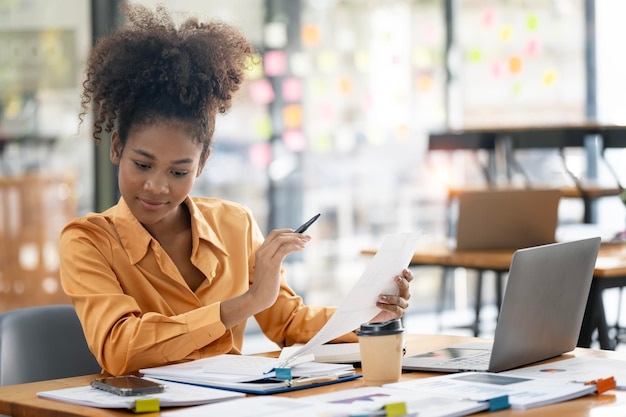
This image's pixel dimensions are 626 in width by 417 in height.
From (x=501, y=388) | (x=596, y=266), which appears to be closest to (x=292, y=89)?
(x=596, y=266)

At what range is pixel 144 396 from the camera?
1663 mm

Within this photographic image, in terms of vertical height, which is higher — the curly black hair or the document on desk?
the curly black hair

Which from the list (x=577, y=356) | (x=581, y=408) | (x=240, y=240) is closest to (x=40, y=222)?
(x=240, y=240)

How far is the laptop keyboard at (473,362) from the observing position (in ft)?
6.16

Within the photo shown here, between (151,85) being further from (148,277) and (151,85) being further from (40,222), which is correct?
(40,222)

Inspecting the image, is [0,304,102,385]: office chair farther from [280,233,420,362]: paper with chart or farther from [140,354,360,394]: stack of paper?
[280,233,420,362]: paper with chart

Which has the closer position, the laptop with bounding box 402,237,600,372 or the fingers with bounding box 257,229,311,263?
the laptop with bounding box 402,237,600,372

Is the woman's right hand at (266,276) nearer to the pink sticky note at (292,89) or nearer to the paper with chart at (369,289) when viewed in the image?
the paper with chart at (369,289)

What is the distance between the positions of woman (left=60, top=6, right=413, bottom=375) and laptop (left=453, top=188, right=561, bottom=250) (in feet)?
4.89

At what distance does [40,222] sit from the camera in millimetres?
5371

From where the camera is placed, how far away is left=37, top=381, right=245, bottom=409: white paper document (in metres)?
1.62

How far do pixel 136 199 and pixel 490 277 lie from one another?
5560 mm

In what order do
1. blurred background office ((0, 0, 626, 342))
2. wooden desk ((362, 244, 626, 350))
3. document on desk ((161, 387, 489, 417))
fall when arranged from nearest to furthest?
document on desk ((161, 387, 489, 417)) → wooden desk ((362, 244, 626, 350)) → blurred background office ((0, 0, 626, 342))

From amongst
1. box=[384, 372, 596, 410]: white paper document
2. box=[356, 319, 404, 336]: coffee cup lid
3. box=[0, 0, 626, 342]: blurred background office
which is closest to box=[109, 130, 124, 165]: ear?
box=[356, 319, 404, 336]: coffee cup lid
